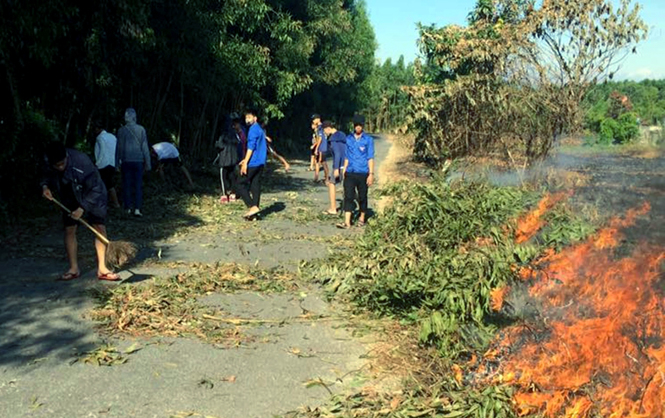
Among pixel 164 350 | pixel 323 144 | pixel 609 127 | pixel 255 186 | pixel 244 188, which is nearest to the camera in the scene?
pixel 164 350

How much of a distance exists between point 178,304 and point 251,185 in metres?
4.92

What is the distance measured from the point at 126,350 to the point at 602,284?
11.9 feet

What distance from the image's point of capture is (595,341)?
394 cm

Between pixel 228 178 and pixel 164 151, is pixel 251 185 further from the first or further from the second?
pixel 164 151

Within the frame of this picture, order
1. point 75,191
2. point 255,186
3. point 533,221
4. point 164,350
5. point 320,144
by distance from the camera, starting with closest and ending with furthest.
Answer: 1. point 164,350
2. point 533,221
3. point 75,191
4. point 255,186
5. point 320,144

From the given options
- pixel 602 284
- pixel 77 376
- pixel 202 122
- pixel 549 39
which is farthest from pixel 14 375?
pixel 202 122

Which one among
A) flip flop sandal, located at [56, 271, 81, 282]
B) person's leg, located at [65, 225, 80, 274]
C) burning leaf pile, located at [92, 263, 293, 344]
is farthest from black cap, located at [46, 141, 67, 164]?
burning leaf pile, located at [92, 263, 293, 344]

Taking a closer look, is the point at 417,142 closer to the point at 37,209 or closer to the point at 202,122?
the point at 202,122

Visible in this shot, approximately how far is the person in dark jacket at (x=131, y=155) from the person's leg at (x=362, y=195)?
3.68 meters

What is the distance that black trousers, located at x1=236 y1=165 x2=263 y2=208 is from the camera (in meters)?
10.7

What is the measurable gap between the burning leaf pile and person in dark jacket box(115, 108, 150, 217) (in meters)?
3.97

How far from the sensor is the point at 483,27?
18281mm

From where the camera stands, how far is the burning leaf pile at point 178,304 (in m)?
5.45

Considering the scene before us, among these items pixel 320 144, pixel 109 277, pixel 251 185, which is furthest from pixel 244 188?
pixel 320 144
